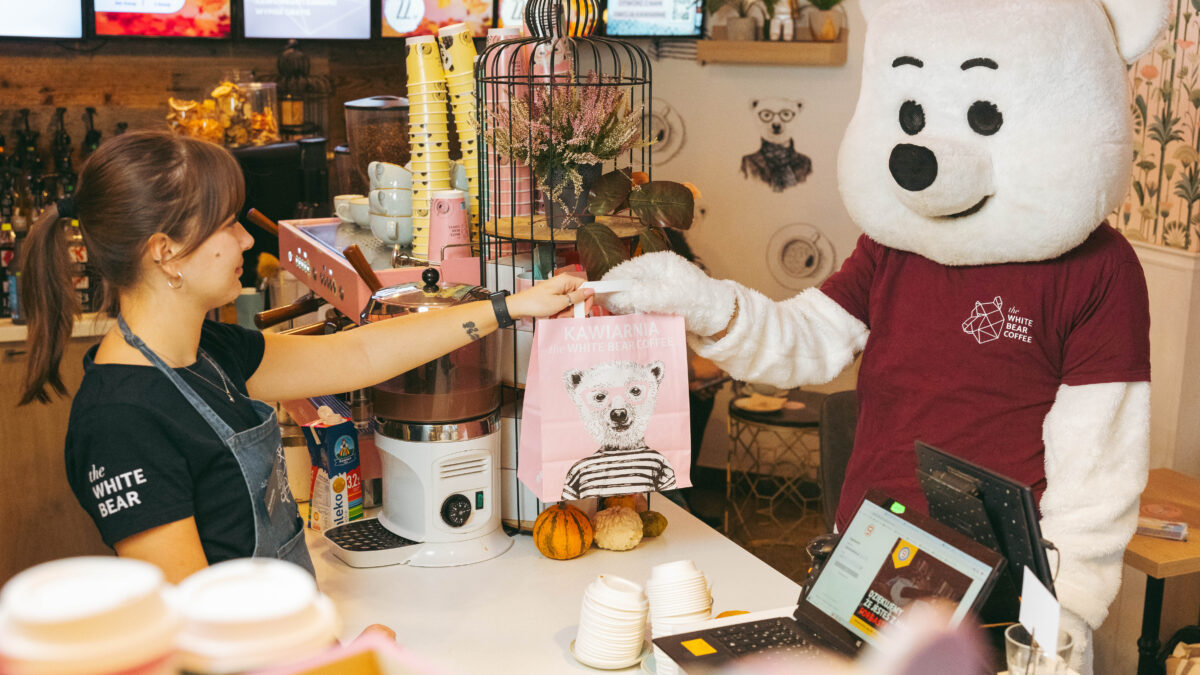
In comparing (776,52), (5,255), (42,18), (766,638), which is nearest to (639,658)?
(766,638)

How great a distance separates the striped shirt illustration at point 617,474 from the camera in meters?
1.79

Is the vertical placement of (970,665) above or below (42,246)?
below

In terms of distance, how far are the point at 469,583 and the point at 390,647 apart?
1.28m

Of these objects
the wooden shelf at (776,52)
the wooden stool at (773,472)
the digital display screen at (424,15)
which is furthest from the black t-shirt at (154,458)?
the wooden shelf at (776,52)

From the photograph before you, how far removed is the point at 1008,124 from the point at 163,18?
11.5ft

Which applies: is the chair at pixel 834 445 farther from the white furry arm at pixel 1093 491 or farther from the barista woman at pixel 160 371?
the barista woman at pixel 160 371

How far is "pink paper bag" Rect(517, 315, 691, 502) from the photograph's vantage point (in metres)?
1.75

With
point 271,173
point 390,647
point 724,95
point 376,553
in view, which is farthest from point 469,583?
point 724,95

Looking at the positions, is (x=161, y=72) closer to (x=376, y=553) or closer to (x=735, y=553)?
(x=376, y=553)

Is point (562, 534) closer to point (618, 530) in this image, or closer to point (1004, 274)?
point (618, 530)

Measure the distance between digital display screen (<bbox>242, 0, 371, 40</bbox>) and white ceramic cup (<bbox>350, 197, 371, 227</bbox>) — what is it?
1.84 m

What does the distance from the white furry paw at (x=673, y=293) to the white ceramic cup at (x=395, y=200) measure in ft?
2.75

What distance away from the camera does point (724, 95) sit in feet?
15.6

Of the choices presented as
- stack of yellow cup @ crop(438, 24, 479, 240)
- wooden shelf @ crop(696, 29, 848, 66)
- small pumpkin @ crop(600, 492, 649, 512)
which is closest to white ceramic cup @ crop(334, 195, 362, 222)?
stack of yellow cup @ crop(438, 24, 479, 240)
